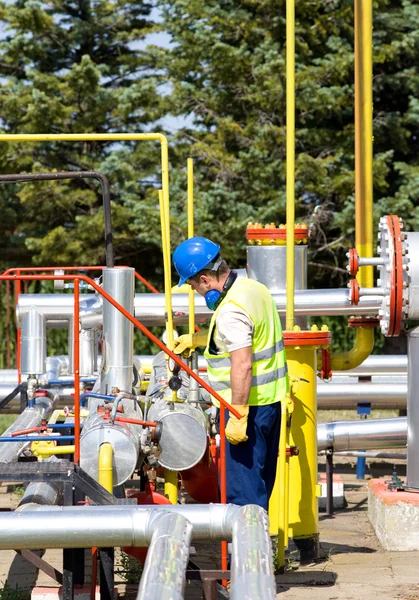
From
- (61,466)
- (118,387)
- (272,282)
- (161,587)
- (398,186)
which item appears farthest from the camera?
(398,186)

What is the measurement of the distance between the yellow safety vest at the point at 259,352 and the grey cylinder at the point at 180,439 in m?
0.32

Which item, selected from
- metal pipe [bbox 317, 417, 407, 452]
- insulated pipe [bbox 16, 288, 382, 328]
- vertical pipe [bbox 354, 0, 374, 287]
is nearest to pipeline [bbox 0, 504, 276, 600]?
insulated pipe [bbox 16, 288, 382, 328]

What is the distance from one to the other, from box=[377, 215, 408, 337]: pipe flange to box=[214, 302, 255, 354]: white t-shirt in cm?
153

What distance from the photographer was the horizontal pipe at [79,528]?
145 inches

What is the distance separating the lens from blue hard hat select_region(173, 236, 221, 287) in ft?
17.6

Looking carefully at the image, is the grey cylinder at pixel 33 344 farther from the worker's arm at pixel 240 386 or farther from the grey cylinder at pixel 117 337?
the worker's arm at pixel 240 386

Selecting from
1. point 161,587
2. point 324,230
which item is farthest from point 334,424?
point 324,230

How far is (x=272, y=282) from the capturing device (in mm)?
7852

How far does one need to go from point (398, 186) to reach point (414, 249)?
11.6 m

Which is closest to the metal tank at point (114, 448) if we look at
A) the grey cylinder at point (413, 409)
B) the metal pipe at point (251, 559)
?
the metal pipe at point (251, 559)

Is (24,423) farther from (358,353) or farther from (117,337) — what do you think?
(358,353)

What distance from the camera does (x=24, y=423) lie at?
6449 millimetres

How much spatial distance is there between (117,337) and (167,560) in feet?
10.3

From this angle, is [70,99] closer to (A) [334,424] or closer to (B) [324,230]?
(B) [324,230]
